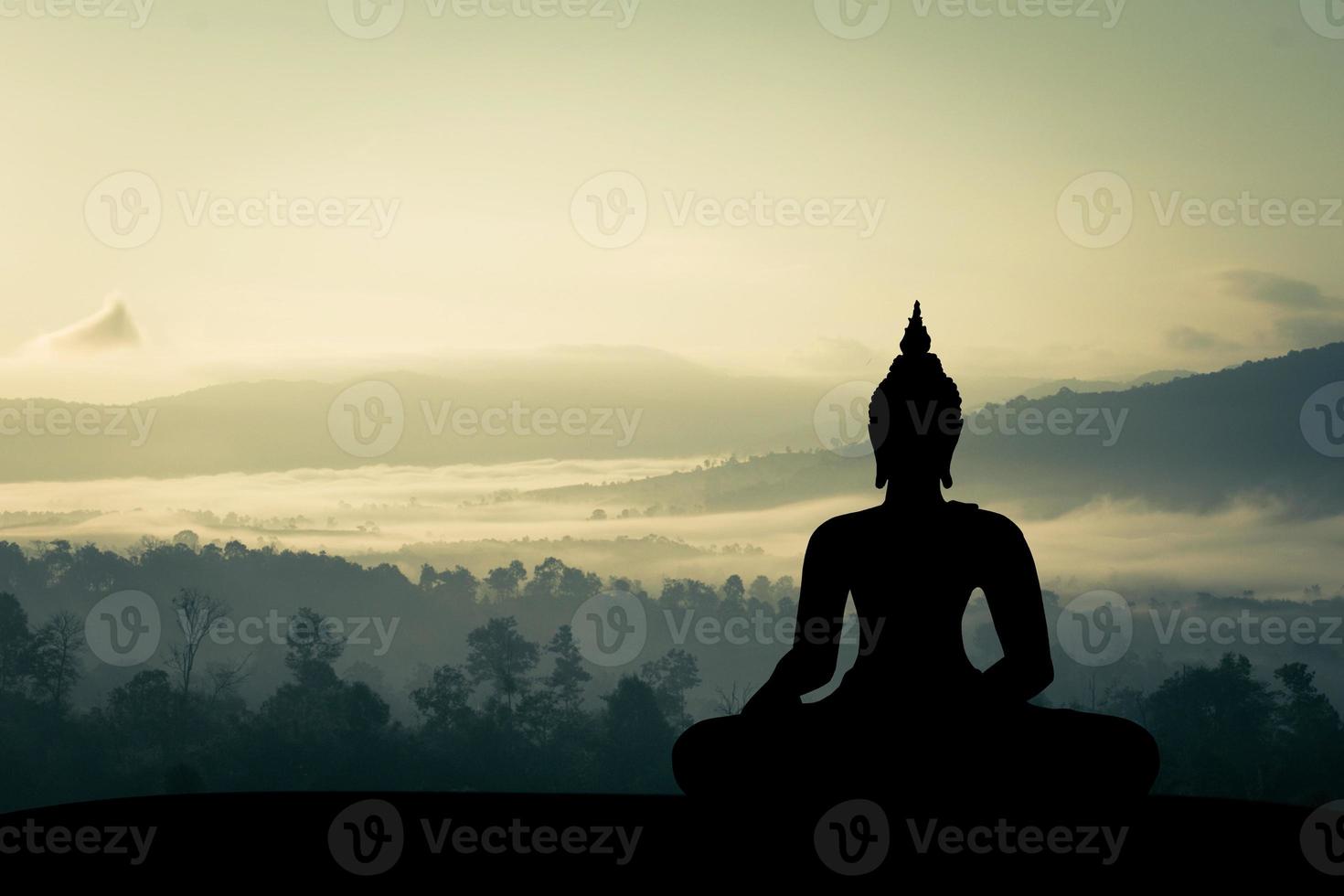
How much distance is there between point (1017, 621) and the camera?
865cm

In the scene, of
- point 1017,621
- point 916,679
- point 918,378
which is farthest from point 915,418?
point 916,679

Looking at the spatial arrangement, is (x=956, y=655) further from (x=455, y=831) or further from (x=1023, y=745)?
(x=455, y=831)

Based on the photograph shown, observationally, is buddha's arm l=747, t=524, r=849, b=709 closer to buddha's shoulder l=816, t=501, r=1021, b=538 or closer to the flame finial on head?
buddha's shoulder l=816, t=501, r=1021, b=538

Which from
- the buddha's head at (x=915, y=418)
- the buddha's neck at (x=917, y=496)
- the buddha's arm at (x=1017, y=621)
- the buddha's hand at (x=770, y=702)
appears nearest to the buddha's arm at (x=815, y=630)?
the buddha's hand at (x=770, y=702)

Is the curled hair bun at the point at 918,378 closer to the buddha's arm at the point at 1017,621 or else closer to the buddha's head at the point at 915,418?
the buddha's head at the point at 915,418

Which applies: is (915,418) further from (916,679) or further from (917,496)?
(916,679)

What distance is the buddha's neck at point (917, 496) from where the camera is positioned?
9.03 meters

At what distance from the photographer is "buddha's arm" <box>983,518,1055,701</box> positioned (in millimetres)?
8539

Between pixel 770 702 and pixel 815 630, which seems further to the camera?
pixel 815 630

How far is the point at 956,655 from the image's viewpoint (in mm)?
8617

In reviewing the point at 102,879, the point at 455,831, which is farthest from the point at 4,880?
the point at 455,831

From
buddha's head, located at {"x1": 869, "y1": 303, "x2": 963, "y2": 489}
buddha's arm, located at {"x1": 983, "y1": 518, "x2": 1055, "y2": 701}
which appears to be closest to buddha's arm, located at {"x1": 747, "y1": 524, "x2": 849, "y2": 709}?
buddha's head, located at {"x1": 869, "y1": 303, "x2": 963, "y2": 489}

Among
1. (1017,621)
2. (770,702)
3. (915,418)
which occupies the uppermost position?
(915,418)

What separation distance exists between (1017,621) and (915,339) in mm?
2090
